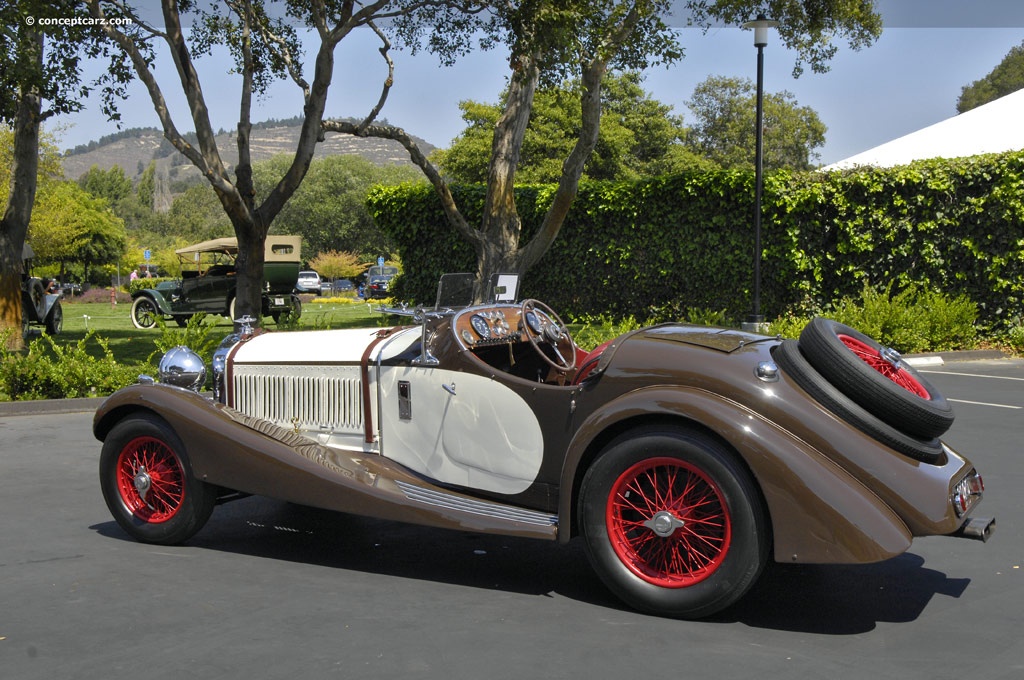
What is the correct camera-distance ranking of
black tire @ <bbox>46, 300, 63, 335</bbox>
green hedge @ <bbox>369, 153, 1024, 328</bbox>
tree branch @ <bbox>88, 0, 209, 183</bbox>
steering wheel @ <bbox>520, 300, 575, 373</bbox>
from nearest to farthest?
steering wheel @ <bbox>520, 300, 575, 373</bbox>
tree branch @ <bbox>88, 0, 209, 183</bbox>
green hedge @ <bbox>369, 153, 1024, 328</bbox>
black tire @ <bbox>46, 300, 63, 335</bbox>

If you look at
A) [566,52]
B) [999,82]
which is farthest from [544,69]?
[999,82]

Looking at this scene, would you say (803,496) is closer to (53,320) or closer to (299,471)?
(299,471)

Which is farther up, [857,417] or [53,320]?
[857,417]

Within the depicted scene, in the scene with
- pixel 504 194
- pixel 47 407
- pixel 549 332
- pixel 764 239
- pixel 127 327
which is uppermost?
pixel 504 194

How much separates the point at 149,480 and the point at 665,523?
2871 mm

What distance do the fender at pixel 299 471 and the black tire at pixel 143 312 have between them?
62.9 ft

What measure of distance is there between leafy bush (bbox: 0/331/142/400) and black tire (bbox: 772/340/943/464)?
8.66 meters

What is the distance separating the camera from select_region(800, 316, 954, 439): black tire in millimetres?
3805

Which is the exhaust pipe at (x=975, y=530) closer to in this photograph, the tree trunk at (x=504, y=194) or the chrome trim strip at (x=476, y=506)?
→ the chrome trim strip at (x=476, y=506)

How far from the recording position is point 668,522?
3.88m

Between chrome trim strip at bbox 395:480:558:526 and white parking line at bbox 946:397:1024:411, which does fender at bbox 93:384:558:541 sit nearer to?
chrome trim strip at bbox 395:480:558:526

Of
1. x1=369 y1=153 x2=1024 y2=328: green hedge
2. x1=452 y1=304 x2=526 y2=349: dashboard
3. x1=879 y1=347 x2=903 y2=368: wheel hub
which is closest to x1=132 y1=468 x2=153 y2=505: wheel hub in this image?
x1=452 y1=304 x2=526 y2=349: dashboard

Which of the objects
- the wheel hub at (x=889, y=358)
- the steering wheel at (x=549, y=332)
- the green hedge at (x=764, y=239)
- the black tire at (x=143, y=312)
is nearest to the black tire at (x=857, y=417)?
the wheel hub at (x=889, y=358)

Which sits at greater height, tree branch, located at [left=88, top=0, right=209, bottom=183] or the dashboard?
tree branch, located at [left=88, top=0, right=209, bottom=183]
